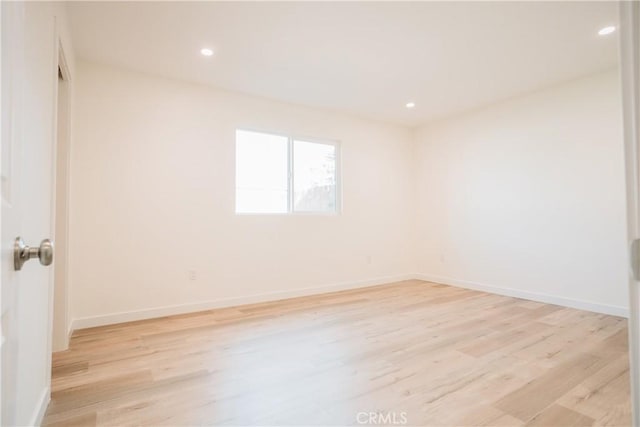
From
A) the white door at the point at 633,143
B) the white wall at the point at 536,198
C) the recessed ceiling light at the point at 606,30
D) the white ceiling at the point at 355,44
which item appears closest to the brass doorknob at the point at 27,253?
the white door at the point at 633,143

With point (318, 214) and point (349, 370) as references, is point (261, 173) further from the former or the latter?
point (349, 370)

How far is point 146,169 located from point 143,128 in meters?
0.42

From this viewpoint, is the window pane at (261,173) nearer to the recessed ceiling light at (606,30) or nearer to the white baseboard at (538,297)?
the white baseboard at (538,297)

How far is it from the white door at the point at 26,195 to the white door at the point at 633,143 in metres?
1.16

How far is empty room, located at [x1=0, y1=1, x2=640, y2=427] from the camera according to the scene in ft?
5.24

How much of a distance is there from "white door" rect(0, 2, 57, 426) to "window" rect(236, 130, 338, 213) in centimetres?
218

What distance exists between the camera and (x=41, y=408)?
5.17ft

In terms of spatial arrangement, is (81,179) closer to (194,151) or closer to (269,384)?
(194,151)

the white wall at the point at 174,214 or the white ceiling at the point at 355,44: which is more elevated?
the white ceiling at the point at 355,44

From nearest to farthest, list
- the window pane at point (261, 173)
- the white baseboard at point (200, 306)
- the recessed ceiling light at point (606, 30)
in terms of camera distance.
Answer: the recessed ceiling light at point (606, 30)
the white baseboard at point (200, 306)
the window pane at point (261, 173)

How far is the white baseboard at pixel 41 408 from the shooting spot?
1467mm

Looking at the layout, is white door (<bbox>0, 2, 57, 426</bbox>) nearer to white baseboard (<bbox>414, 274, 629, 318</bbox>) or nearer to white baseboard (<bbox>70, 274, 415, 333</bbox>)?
white baseboard (<bbox>70, 274, 415, 333</bbox>)

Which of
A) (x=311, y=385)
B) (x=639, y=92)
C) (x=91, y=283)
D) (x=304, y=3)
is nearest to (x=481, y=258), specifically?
(x=311, y=385)

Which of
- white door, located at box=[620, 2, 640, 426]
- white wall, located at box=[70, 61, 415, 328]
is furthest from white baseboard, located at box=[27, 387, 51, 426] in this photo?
white door, located at box=[620, 2, 640, 426]
